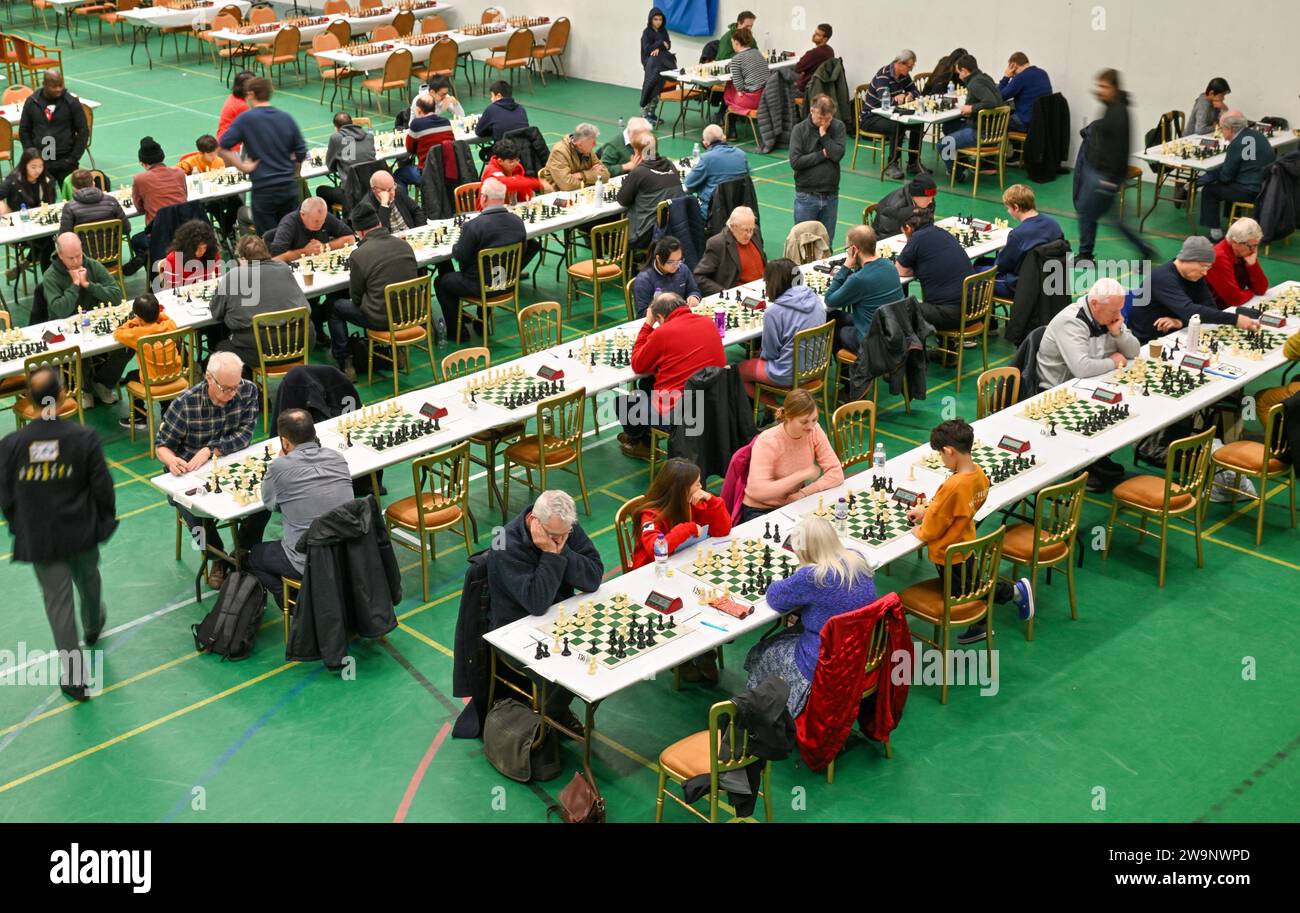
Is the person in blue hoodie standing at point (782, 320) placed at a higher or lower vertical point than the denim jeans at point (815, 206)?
lower

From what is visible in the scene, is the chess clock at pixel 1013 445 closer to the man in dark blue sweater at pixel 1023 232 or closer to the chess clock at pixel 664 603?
the chess clock at pixel 664 603

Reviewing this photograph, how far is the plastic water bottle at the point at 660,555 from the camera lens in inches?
295

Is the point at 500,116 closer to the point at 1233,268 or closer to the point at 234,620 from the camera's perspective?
the point at 1233,268

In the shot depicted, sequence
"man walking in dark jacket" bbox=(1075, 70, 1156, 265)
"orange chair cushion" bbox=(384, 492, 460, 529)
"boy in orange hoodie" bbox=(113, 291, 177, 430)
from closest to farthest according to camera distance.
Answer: "orange chair cushion" bbox=(384, 492, 460, 529)
"boy in orange hoodie" bbox=(113, 291, 177, 430)
"man walking in dark jacket" bbox=(1075, 70, 1156, 265)

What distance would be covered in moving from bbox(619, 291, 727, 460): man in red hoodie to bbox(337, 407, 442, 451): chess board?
1.54 m

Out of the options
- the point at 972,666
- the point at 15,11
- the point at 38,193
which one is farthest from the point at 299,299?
the point at 15,11

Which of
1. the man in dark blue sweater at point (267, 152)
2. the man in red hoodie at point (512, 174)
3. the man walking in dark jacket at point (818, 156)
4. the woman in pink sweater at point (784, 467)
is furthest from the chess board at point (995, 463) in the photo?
the man in dark blue sweater at point (267, 152)

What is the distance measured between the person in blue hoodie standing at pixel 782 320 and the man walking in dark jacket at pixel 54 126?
28.9 ft

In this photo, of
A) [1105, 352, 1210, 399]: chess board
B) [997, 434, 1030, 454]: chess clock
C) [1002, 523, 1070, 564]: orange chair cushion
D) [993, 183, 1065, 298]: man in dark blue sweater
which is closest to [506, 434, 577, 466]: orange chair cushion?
[997, 434, 1030, 454]: chess clock

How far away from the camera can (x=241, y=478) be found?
27.7 ft

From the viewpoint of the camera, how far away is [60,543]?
299 inches

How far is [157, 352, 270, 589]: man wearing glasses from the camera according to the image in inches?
341

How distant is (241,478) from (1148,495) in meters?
5.65

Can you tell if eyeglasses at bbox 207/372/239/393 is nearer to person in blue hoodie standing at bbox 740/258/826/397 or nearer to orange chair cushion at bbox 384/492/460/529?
orange chair cushion at bbox 384/492/460/529
